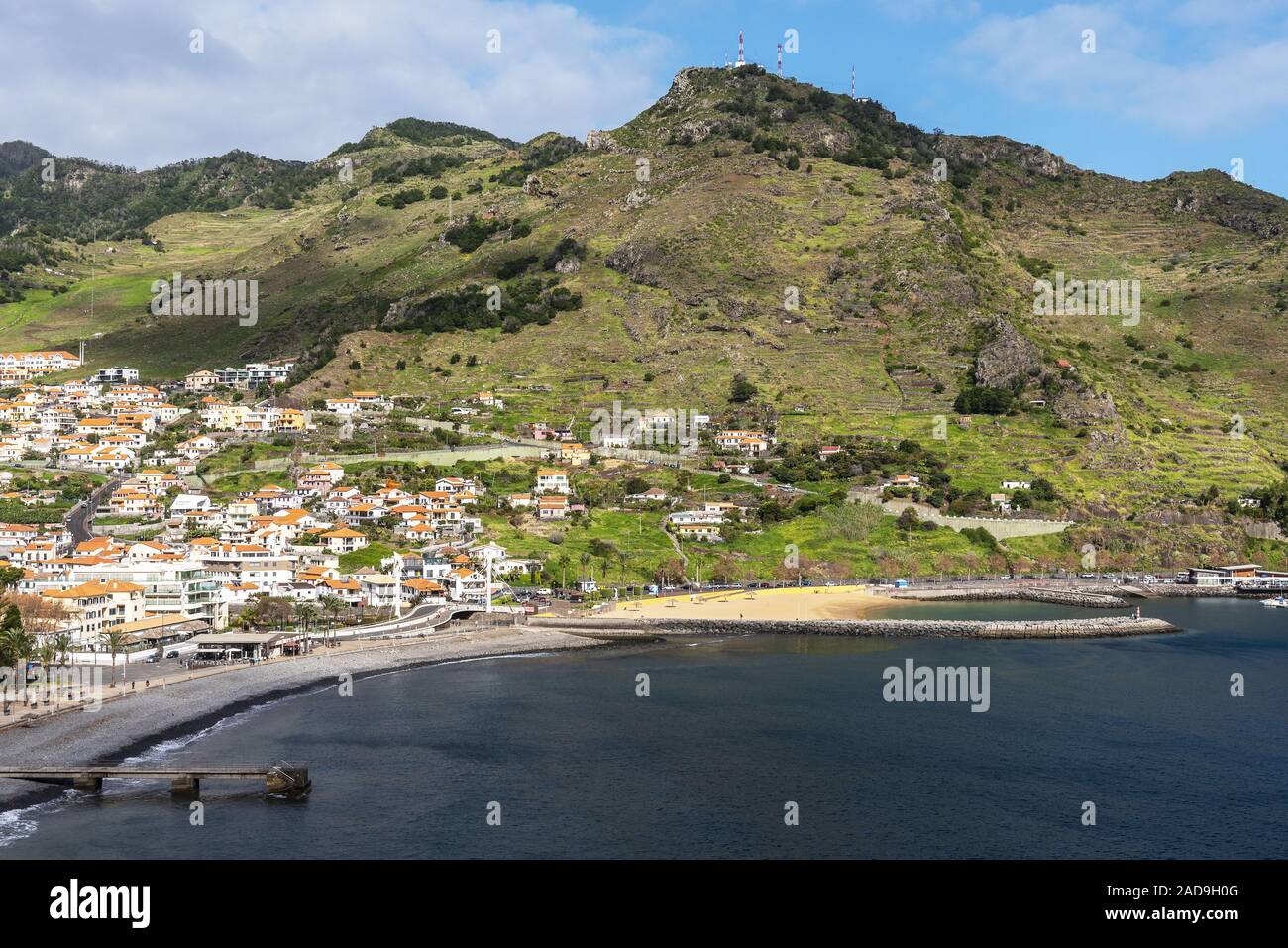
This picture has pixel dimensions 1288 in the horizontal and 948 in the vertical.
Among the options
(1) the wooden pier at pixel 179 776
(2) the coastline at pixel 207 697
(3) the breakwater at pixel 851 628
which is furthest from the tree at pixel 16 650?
(3) the breakwater at pixel 851 628

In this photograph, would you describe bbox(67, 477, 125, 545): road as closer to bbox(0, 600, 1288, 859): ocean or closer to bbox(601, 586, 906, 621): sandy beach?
bbox(0, 600, 1288, 859): ocean

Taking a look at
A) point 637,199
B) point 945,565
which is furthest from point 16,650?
point 637,199

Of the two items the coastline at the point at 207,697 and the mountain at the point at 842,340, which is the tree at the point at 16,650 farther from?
the mountain at the point at 842,340

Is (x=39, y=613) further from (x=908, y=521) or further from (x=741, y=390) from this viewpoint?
(x=741, y=390)

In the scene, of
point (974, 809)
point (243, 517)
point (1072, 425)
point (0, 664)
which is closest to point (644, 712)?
point (974, 809)

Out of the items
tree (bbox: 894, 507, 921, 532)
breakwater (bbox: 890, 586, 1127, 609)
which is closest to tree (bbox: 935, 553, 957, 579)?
tree (bbox: 894, 507, 921, 532)
